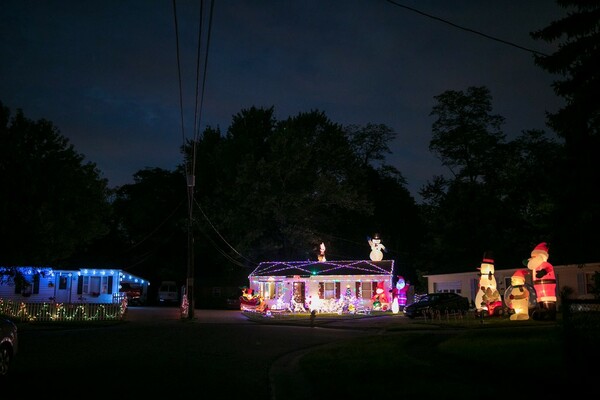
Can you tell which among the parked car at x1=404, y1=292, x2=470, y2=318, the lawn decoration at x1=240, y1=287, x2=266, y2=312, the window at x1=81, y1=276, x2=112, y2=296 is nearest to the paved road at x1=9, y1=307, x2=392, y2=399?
the parked car at x1=404, y1=292, x2=470, y2=318

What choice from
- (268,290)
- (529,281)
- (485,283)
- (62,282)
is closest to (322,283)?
(268,290)

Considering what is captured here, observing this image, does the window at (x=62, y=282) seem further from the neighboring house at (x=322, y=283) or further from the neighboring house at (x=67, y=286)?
the neighboring house at (x=322, y=283)

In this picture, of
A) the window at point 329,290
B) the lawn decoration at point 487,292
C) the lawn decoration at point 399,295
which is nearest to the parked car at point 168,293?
the window at point 329,290

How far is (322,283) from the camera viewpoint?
39.7 m

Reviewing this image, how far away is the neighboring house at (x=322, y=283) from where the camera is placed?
127 ft

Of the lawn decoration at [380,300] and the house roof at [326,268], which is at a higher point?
the house roof at [326,268]

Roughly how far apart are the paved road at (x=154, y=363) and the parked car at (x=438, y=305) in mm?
12336

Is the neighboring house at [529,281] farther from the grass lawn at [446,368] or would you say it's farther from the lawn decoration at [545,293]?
the grass lawn at [446,368]

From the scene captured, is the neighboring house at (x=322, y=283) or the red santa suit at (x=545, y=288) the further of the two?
the neighboring house at (x=322, y=283)

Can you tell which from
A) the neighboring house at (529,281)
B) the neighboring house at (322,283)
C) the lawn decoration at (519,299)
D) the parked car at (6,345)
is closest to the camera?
the parked car at (6,345)

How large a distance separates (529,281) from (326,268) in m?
13.4

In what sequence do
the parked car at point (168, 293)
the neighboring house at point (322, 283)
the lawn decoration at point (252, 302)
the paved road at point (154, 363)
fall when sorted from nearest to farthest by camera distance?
the paved road at point (154, 363)
the lawn decoration at point (252, 302)
the neighboring house at point (322, 283)
the parked car at point (168, 293)

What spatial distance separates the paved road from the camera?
970 centimetres

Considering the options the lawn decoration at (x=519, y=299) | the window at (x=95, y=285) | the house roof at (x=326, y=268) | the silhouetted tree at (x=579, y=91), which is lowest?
the lawn decoration at (x=519, y=299)
